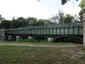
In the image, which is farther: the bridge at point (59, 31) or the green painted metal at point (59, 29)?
the bridge at point (59, 31)

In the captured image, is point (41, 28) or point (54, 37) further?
point (41, 28)

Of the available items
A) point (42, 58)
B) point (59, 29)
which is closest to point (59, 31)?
point (59, 29)

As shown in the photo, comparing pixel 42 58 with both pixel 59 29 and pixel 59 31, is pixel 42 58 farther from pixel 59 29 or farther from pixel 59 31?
pixel 59 31

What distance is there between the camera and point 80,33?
4422 centimetres

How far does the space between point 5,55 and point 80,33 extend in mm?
30606

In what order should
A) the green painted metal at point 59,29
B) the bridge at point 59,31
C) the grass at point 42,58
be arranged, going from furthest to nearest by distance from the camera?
the bridge at point 59,31 → the green painted metal at point 59,29 → the grass at point 42,58

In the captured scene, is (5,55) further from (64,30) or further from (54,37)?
(54,37)

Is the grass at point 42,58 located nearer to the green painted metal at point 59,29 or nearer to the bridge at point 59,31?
the bridge at point 59,31

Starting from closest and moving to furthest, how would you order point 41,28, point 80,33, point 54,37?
point 80,33 → point 54,37 → point 41,28

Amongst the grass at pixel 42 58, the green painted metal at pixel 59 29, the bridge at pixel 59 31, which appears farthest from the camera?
the bridge at pixel 59 31

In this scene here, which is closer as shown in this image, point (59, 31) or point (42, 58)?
point (42, 58)

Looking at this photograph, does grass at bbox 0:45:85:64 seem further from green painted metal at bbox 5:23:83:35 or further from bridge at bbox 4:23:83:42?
green painted metal at bbox 5:23:83:35

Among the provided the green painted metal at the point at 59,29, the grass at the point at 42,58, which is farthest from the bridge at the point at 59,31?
the grass at the point at 42,58

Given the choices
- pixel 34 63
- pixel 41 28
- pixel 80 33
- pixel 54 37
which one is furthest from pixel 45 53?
pixel 41 28
